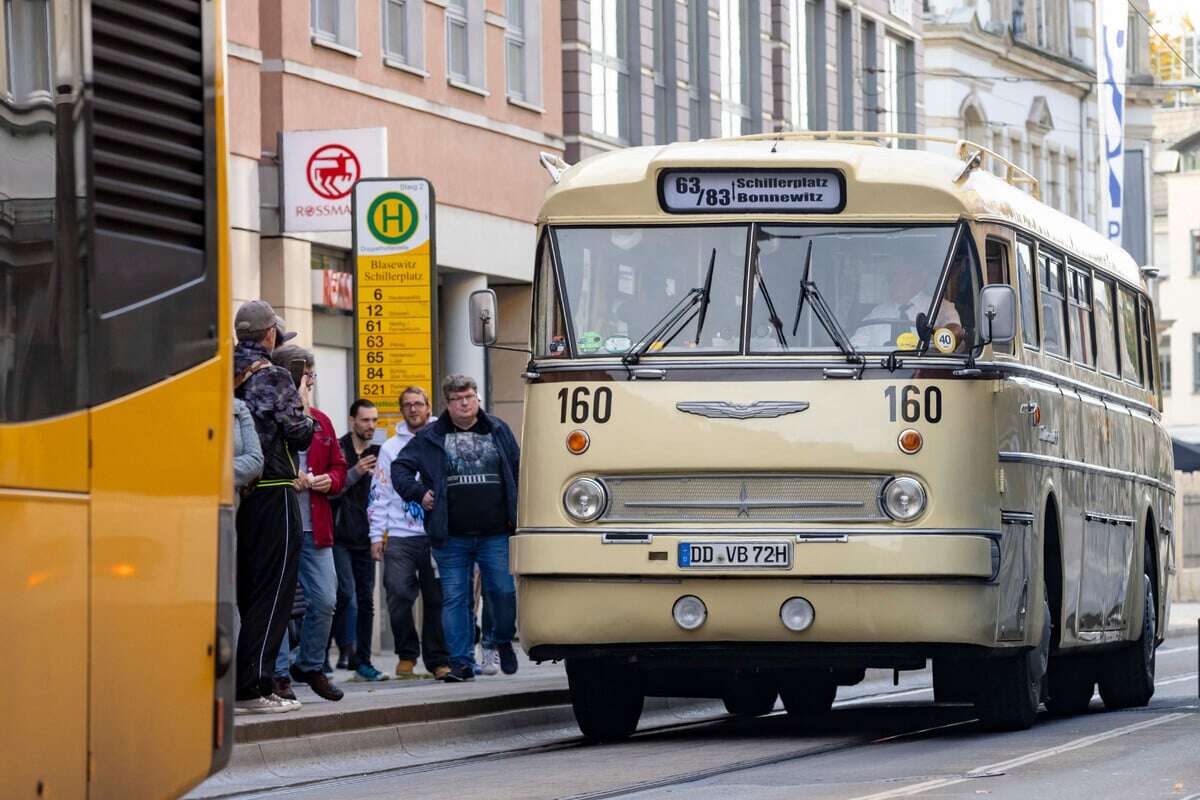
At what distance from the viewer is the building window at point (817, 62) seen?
135ft

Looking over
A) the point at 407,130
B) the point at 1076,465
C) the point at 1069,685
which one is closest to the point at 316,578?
the point at 1076,465

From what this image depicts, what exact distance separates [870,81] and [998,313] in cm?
2998

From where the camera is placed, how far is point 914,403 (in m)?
14.2

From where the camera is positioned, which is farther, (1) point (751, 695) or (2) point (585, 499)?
(1) point (751, 695)

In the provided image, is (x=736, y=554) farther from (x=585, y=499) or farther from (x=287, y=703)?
(x=287, y=703)

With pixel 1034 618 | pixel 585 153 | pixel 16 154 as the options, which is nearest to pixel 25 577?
pixel 16 154

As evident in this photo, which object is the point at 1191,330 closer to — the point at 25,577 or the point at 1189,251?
the point at 1189,251

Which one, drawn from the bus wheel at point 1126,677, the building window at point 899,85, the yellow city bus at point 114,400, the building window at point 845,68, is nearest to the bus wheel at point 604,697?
the bus wheel at point 1126,677

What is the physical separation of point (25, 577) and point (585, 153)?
25.9 metres

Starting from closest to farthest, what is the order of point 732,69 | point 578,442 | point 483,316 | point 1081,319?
point 578,442 < point 483,316 < point 1081,319 < point 732,69

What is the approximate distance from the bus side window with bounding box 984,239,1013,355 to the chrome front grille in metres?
1.20

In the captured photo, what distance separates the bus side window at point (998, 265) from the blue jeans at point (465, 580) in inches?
161

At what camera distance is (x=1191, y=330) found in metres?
89.0

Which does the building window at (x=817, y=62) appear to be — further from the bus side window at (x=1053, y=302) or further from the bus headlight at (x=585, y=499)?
the bus headlight at (x=585, y=499)
